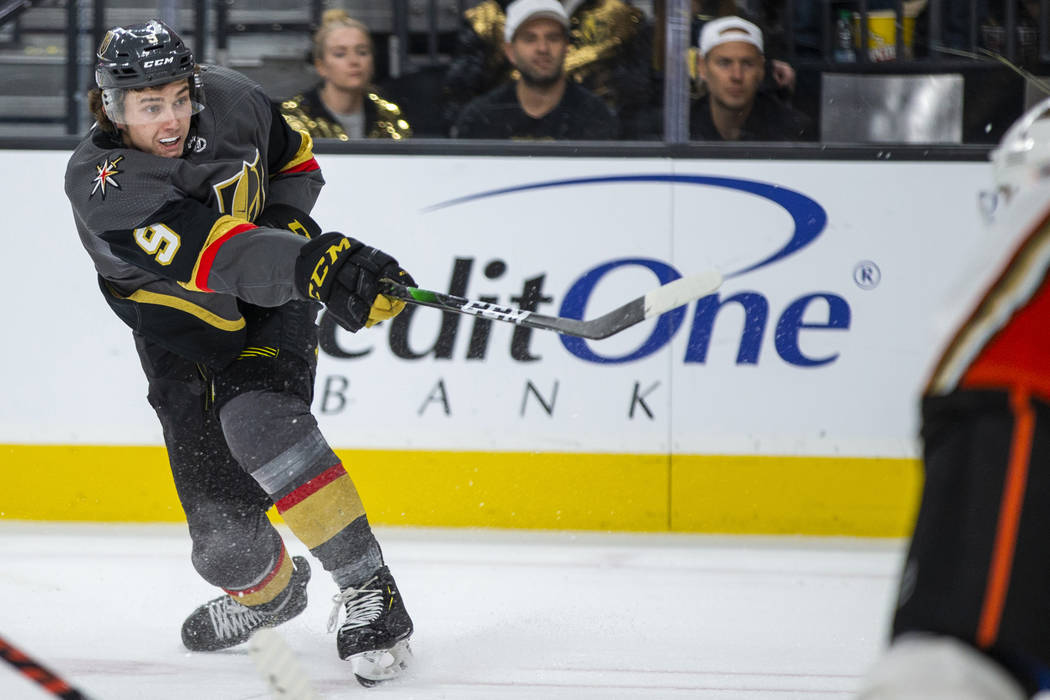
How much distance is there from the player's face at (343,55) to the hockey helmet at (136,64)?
41.2 inches

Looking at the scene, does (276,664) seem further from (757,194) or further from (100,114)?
(757,194)

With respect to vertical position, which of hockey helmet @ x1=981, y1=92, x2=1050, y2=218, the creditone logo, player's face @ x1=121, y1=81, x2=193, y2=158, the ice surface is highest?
player's face @ x1=121, y1=81, x2=193, y2=158

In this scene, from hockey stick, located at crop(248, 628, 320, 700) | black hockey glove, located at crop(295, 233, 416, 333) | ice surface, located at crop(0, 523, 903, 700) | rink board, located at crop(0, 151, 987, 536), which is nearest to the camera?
hockey stick, located at crop(248, 628, 320, 700)

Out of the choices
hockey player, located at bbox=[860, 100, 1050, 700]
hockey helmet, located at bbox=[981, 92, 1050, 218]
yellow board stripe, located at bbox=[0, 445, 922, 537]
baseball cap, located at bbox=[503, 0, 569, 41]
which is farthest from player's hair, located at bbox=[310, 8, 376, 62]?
hockey player, located at bbox=[860, 100, 1050, 700]

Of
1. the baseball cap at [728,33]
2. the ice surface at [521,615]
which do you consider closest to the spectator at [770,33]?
the baseball cap at [728,33]

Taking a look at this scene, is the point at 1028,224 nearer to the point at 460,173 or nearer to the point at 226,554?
the point at 226,554

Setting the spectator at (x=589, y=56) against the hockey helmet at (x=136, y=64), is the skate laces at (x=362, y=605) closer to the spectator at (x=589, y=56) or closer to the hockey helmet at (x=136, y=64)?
the hockey helmet at (x=136, y=64)

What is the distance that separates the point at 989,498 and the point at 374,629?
4.59ft

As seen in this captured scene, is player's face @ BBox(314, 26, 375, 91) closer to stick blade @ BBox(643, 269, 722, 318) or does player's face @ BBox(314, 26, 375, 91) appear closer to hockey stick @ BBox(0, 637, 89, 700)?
stick blade @ BBox(643, 269, 722, 318)

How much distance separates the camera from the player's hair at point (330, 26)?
2.93m

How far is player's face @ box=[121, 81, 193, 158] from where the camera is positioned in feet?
6.12

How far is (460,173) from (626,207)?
382 mm

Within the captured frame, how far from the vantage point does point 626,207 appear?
2.86m

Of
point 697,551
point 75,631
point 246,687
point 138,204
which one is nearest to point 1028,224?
point 138,204
